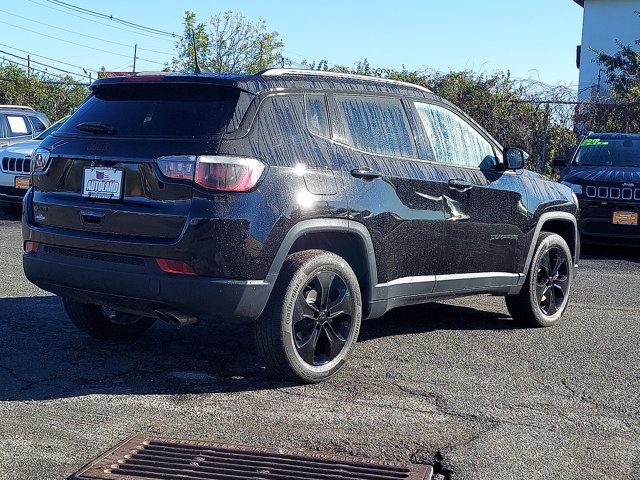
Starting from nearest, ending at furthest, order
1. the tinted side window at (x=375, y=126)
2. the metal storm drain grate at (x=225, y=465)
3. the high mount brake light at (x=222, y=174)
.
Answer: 1. the metal storm drain grate at (x=225, y=465)
2. the high mount brake light at (x=222, y=174)
3. the tinted side window at (x=375, y=126)

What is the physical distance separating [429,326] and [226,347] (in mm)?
1800

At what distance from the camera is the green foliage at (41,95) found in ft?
82.1

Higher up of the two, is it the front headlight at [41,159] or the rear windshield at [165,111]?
the rear windshield at [165,111]

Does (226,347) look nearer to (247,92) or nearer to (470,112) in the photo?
(247,92)

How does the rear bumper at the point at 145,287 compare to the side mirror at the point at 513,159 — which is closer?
the rear bumper at the point at 145,287

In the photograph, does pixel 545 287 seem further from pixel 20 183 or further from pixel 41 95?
pixel 41 95

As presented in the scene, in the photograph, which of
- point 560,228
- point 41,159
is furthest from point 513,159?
point 41,159

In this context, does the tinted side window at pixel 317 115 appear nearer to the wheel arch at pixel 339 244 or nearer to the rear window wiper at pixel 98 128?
the wheel arch at pixel 339 244

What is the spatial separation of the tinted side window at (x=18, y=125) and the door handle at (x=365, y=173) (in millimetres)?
12252

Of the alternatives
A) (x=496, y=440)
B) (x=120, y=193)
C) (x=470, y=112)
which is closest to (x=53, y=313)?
(x=120, y=193)

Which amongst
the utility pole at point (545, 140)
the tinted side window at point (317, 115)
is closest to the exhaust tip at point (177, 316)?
the tinted side window at point (317, 115)

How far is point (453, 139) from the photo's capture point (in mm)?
6777

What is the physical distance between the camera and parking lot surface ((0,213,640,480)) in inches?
172

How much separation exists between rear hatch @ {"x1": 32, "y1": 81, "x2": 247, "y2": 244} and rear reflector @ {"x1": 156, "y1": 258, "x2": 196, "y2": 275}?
13 cm
